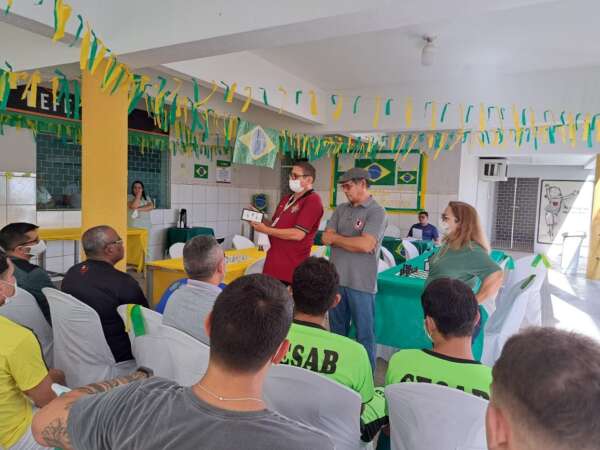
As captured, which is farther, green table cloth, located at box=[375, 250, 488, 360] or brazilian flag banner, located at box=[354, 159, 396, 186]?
brazilian flag banner, located at box=[354, 159, 396, 186]

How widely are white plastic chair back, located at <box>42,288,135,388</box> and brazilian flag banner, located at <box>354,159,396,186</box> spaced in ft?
21.6

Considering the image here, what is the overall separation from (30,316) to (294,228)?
4.72 ft

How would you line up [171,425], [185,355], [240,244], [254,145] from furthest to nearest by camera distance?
[254,145]
[240,244]
[185,355]
[171,425]

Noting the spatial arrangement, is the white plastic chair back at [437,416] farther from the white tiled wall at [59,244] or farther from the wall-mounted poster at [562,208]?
the wall-mounted poster at [562,208]

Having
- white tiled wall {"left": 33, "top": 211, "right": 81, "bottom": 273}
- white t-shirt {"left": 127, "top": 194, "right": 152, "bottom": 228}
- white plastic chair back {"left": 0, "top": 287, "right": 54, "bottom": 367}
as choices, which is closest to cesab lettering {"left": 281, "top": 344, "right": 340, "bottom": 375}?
white plastic chair back {"left": 0, "top": 287, "right": 54, "bottom": 367}

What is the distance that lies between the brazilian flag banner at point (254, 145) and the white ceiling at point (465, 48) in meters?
0.82

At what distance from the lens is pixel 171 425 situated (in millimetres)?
771

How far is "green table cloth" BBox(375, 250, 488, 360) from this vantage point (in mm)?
2932

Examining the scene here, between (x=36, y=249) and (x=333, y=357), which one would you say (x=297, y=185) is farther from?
(x=36, y=249)

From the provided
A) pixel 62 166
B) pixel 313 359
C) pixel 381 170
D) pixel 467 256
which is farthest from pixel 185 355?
pixel 381 170

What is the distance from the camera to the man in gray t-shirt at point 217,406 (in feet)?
2.48

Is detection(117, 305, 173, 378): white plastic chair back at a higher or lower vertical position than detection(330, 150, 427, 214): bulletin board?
lower

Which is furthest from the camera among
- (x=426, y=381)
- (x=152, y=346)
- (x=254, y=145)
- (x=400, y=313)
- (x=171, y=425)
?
(x=254, y=145)

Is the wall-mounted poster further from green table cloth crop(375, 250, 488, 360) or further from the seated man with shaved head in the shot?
the seated man with shaved head
